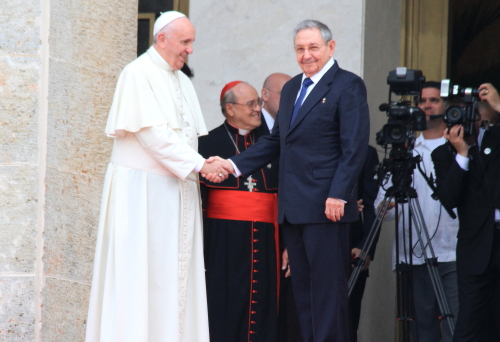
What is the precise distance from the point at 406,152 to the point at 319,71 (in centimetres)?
73

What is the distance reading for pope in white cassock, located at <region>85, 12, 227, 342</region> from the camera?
4199 mm

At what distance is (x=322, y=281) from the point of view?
13.9ft

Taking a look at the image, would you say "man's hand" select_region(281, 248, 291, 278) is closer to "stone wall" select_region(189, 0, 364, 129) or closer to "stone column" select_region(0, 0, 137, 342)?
"stone column" select_region(0, 0, 137, 342)

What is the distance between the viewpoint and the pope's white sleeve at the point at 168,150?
4.30m

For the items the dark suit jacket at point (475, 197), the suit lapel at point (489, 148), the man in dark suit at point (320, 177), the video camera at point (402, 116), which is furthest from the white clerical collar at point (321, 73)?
the suit lapel at point (489, 148)

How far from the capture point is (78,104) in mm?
4703

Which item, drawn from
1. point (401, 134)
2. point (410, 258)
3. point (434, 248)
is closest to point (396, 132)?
point (401, 134)

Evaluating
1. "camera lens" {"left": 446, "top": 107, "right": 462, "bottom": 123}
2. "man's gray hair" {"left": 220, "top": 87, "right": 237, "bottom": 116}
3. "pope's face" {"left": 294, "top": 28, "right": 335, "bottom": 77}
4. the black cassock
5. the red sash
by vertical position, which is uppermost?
"pope's face" {"left": 294, "top": 28, "right": 335, "bottom": 77}

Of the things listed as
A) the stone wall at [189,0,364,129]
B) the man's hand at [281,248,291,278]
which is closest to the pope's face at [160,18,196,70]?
the man's hand at [281,248,291,278]

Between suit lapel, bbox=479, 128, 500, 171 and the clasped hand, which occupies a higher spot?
suit lapel, bbox=479, 128, 500, 171

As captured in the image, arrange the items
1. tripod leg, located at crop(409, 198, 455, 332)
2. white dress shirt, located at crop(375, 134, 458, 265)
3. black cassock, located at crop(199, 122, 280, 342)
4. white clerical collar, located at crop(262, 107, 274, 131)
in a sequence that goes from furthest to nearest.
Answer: white clerical collar, located at crop(262, 107, 274, 131), white dress shirt, located at crop(375, 134, 458, 265), black cassock, located at crop(199, 122, 280, 342), tripod leg, located at crop(409, 198, 455, 332)

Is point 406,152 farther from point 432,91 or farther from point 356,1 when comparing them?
point 356,1

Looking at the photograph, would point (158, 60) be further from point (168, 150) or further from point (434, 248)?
point (434, 248)

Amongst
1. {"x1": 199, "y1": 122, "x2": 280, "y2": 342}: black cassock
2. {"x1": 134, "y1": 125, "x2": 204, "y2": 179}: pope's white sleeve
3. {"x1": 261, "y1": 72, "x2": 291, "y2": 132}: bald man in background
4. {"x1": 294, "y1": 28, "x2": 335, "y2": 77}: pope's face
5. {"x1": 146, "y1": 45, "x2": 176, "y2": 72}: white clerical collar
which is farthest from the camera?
{"x1": 261, "y1": 72, "x2": 291, "y2": 132}: bald man in background
